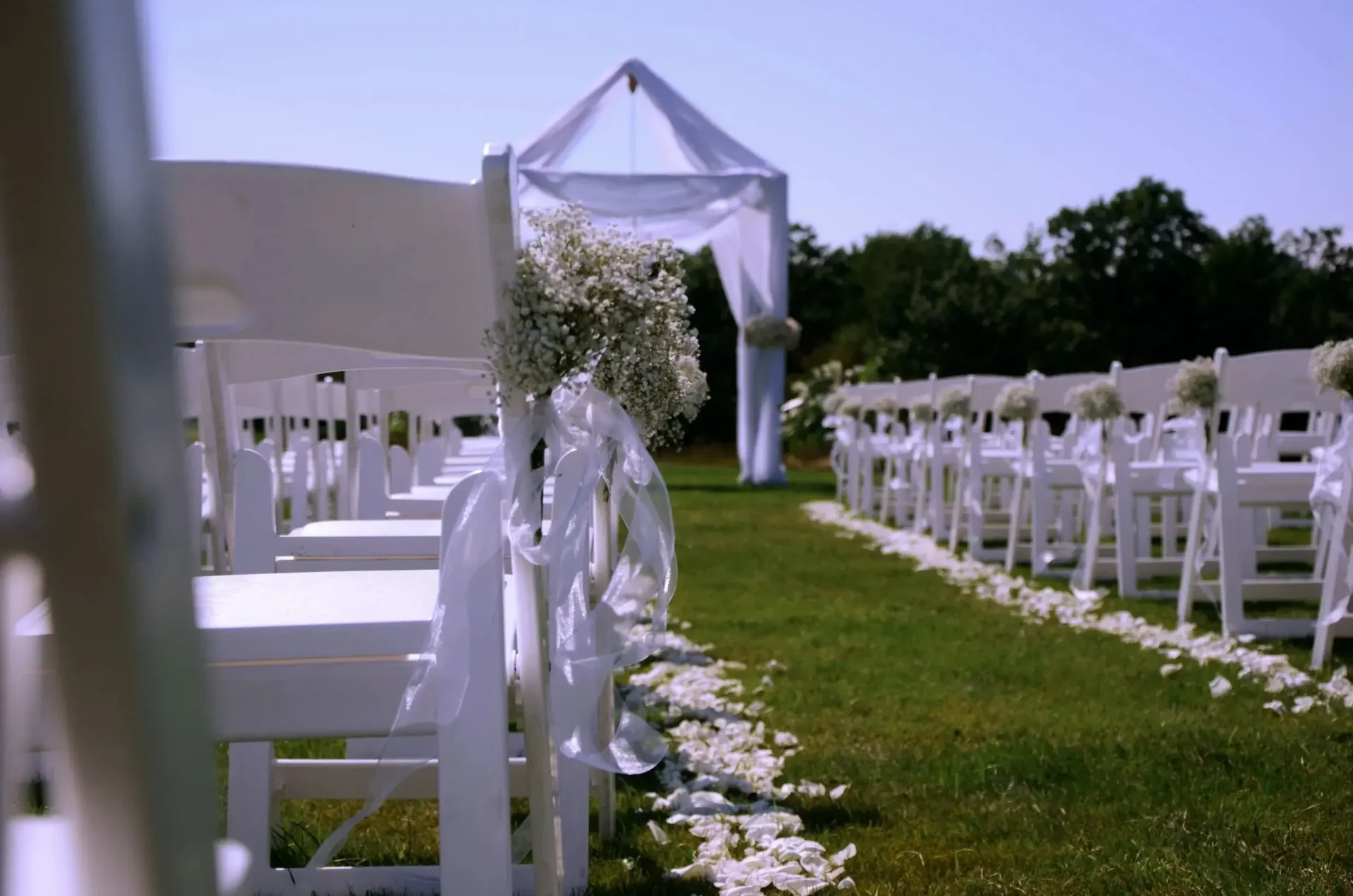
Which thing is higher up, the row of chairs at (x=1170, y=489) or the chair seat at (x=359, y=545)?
the chair seat at (x=359, y=545)

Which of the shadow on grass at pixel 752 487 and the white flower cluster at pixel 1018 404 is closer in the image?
the white flower cluster at pixel 1018 404

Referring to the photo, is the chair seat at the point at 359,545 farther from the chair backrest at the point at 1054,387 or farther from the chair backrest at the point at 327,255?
the chair backrest at the point at 1054,387

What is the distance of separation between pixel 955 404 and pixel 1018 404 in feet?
4.40

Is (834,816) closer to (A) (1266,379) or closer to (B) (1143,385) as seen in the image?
(A) (1266,379)

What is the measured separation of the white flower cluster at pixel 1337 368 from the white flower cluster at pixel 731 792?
80.6 inches

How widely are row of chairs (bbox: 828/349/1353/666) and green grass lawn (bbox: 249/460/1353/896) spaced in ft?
2.20

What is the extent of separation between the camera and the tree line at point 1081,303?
25219 millimetres

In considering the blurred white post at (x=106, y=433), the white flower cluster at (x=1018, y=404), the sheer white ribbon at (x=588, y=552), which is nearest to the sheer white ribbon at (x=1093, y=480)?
the white flower cluster at (x=1018, y=404)

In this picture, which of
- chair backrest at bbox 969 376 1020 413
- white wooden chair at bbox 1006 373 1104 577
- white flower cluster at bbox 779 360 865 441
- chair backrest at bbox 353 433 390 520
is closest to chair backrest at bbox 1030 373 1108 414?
white wooden chair at bbox 1006 373 1104 577

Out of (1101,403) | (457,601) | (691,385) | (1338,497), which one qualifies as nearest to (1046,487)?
(1101,403)

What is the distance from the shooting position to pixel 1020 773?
9.53ft

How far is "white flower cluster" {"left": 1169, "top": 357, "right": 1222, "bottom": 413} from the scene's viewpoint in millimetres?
4621

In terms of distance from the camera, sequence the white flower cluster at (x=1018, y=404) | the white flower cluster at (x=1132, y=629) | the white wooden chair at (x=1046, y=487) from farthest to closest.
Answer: the white flower cluster at (x=1018, y=404) → the white wooden chair at (x=1046, y=487) → the white flower cluster at (x=1132, y=629)

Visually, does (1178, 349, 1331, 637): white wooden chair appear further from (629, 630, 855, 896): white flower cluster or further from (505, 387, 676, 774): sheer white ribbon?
(505, 387, 676, 774): sheer white ribbon
